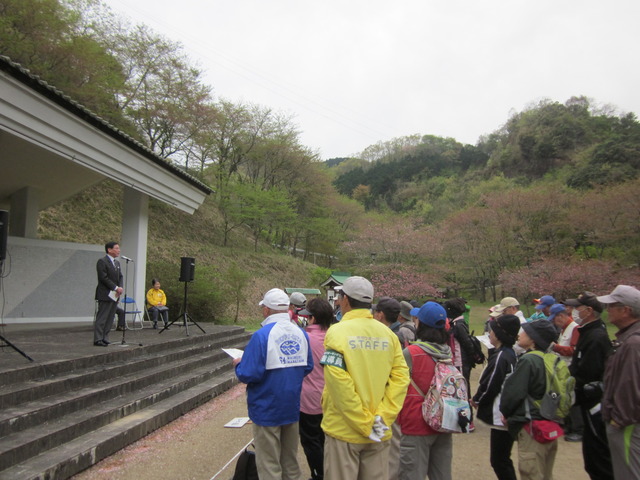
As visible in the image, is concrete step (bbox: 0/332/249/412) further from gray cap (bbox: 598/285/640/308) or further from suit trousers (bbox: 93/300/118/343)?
gray cap (bbox: 598/285/640/308)

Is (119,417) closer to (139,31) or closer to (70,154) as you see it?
(70,154)

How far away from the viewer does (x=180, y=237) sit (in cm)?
2275

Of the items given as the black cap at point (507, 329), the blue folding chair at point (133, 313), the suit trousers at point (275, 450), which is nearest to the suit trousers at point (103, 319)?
Result: the blue folding chair at point (133, 313)

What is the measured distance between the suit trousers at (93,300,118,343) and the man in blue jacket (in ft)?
14.2

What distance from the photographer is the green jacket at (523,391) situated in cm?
297

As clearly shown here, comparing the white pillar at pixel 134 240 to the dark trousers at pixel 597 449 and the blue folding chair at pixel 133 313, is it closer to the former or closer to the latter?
the blue folding chair at pixel 133 313

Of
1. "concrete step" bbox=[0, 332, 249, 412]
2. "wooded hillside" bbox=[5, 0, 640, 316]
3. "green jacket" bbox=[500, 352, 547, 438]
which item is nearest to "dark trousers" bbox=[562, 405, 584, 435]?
"green jacket" bbox=[500, 352, 547, 438]

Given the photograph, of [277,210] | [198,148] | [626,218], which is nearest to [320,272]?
[277,210]

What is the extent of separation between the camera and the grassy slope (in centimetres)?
1689

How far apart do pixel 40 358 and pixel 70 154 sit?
394 centimetres

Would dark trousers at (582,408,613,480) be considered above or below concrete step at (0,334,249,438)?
above

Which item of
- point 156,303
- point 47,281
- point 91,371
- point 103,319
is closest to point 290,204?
point 156,303

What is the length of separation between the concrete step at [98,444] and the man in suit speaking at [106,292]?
1.59m

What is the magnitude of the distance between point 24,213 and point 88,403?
8.08 meters
